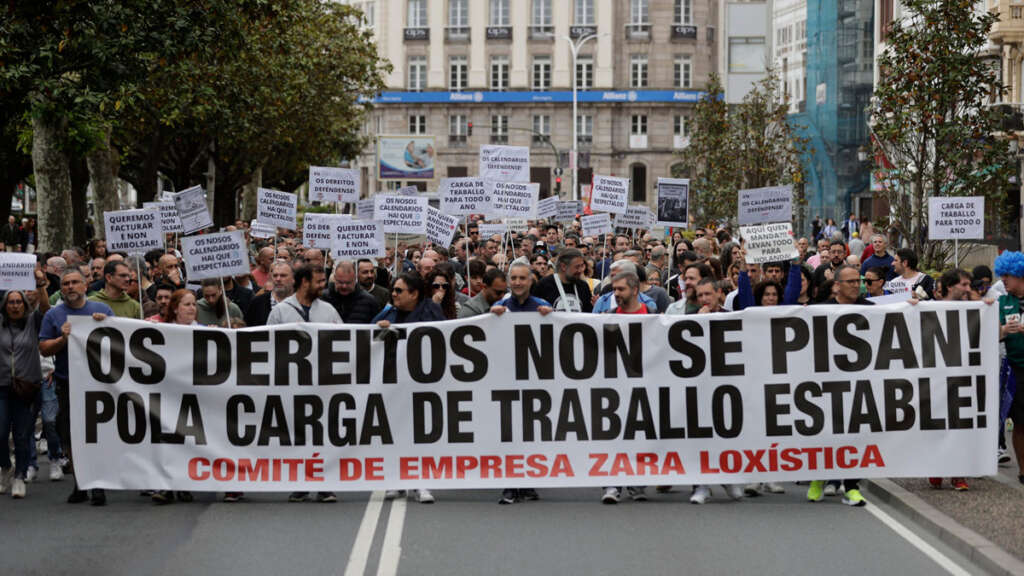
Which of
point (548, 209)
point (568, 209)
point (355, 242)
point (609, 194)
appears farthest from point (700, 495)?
point (568, 209)

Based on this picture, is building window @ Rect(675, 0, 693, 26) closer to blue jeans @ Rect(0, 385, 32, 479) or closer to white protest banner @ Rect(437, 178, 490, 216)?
Answer: white protest banner @ Rect(437, 178, 490, 216)

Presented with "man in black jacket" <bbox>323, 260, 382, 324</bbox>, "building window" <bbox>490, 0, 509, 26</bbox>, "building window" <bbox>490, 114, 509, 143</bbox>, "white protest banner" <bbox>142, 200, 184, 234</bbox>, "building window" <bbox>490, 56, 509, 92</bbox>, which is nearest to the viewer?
"man in black jacket" <bbox>323, 260, 382, 324</bbox>

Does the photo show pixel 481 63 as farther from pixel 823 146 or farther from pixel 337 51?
pixel 337 51

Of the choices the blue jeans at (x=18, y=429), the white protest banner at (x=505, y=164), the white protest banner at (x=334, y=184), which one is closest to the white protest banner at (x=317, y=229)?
the white protest banner at (x=334, y=184)

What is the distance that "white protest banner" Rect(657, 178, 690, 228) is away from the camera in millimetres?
23688

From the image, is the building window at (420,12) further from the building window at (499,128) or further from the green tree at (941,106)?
the green tree at (941,106)

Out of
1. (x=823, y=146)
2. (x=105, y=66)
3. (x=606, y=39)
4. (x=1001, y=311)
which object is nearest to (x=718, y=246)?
(x=105, y=66)

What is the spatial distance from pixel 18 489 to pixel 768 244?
6961 millimetres

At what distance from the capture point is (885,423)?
11320 millimetres

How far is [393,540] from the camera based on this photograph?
9.91 metres

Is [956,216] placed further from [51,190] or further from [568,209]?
[568,209]

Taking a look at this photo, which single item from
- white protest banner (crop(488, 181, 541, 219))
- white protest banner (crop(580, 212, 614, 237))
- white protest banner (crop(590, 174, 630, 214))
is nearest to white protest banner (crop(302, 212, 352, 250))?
white protest banner (crop(488, 181, 541, 219))

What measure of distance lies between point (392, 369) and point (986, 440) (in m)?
4.19

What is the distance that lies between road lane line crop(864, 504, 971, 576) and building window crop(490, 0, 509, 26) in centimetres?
9871
